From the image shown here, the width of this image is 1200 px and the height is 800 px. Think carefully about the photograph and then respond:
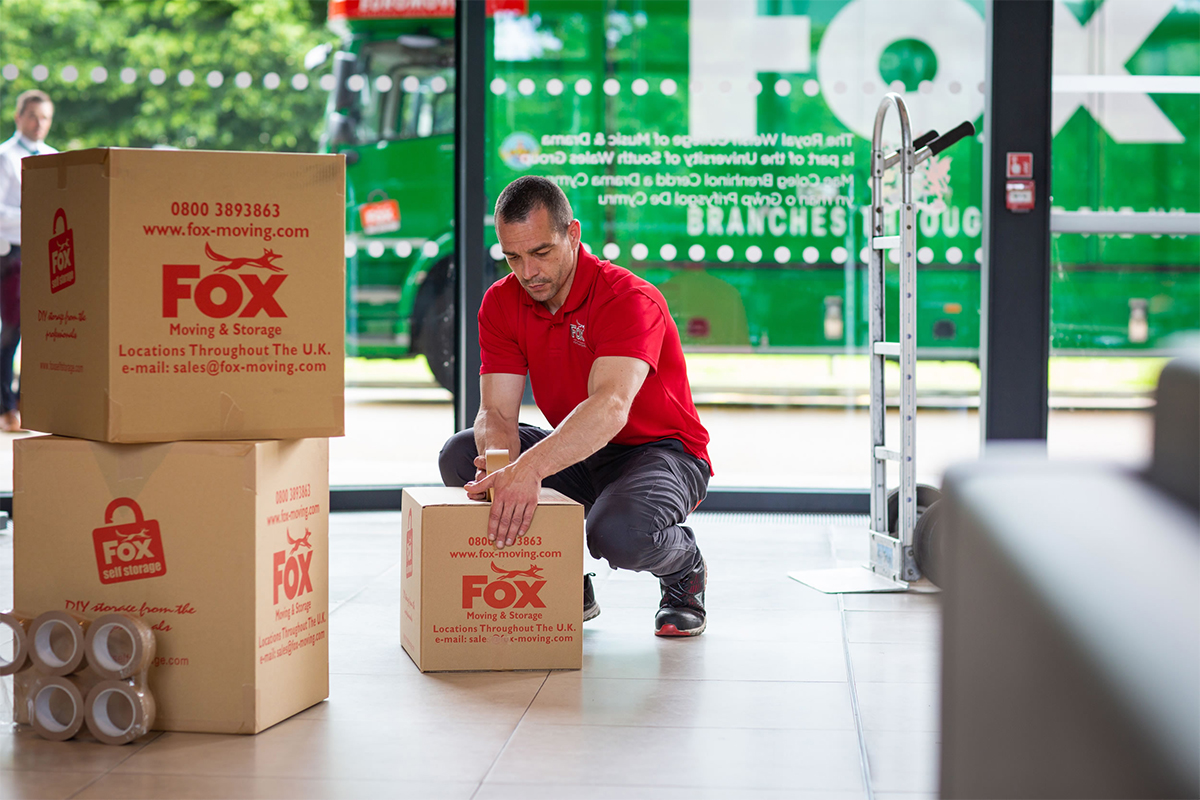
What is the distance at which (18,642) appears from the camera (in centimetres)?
192

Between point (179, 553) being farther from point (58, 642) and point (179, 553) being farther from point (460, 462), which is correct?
point (460, 462)

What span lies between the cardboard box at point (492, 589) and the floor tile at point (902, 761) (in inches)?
24.7

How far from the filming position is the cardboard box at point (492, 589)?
7.32ft

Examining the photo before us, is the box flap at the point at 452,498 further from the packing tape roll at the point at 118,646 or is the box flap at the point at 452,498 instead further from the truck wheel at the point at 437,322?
the truck wheel at the point at 437,322

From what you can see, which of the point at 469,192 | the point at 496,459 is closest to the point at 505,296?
the point at 496,459

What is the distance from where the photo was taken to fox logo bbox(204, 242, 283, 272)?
1.90 metres

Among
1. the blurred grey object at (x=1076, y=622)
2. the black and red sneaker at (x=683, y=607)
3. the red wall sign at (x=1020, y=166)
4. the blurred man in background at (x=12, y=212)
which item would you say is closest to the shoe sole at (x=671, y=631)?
the black and red sneaker at (x=683, y=607)

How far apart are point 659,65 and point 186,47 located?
1631 mm

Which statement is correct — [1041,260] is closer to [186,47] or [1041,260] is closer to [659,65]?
[659,65]

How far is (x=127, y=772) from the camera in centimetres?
176

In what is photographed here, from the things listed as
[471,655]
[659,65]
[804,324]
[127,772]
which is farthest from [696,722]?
[659,65]

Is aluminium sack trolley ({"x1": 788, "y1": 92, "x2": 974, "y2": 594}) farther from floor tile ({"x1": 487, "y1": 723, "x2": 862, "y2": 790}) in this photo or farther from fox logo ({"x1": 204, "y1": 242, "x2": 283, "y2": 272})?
fox logo ({"x1": 204, "y1": 242, "x2": 283, "y2": 272})

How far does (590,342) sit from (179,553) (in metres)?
0.98

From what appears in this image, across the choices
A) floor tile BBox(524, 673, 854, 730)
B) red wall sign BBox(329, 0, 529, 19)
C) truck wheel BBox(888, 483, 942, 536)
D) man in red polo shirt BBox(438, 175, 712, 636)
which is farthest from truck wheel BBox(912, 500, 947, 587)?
red wall sign BBox(329, 0, 529, 19)
